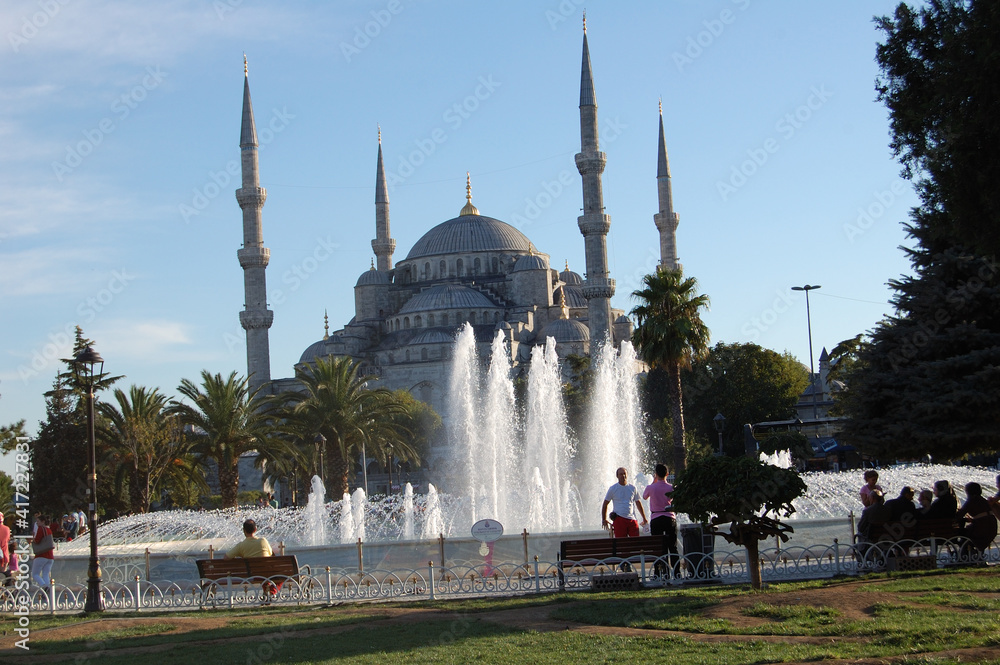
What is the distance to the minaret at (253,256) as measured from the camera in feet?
161

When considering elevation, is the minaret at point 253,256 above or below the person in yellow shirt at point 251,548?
above

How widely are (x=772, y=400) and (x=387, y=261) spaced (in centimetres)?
3127

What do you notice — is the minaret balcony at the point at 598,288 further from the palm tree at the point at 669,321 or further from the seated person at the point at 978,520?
the seated person at the point at 978,520

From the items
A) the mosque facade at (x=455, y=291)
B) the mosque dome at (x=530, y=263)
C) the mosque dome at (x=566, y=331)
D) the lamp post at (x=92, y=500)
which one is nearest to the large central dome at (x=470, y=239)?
the mosque facade at (x=455, y=291)

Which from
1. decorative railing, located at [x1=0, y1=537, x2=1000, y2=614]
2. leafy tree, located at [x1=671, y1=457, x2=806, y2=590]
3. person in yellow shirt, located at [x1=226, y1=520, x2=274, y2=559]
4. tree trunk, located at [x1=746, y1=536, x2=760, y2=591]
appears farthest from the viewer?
person in yellow shirt, located at [x1=226, y1=520, x2=274, y2=559]

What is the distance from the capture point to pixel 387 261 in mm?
72125

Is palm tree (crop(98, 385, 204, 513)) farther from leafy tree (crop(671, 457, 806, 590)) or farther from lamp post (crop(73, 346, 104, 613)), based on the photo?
leafy tree (crop(671, 457, 806, 590))

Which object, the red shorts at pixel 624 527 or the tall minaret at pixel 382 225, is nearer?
the red shorts at pixel 624 527

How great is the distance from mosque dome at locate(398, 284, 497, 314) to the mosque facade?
85 millimetres

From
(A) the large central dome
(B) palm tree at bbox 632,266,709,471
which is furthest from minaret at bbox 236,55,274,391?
(B) palm tree at bbox 632,266,709,471

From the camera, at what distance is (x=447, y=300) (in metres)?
66.0

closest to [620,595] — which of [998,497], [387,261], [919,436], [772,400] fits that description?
[998,497]

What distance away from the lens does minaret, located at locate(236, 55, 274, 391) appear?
161ft

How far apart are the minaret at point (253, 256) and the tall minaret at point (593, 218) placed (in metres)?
14.1
